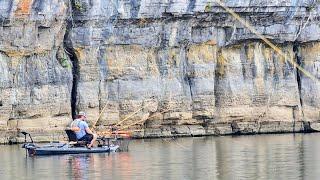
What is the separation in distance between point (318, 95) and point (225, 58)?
218 inches

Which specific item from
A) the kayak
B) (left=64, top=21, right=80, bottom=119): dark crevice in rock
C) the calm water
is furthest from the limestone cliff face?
the kayak

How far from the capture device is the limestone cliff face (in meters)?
61.4

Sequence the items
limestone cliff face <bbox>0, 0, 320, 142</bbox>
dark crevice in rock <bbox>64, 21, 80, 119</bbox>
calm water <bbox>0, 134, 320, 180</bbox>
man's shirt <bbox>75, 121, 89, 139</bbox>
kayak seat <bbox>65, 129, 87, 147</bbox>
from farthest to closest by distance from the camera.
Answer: dark crevice in rock <bbox>64, 21, 80, 119</bbox>
limestone cliff face <bbox>0, 0, 320, 142</bbox>
man's shirt <bbox>75, 121, 89, 139</bbox>
kayak seat <bbox>65, 129, 87, 147</bbox>
calm water <bbox>0, 134, 320, 180</bbox>

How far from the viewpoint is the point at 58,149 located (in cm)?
5081

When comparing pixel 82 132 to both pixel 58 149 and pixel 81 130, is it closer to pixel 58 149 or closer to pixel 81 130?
pixel 81 130

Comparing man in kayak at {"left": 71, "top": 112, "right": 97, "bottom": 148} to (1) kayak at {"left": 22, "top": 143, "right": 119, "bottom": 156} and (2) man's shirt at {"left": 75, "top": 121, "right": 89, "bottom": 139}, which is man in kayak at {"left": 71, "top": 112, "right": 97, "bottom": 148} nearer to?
(2) man's shirt at {"left": 75, "top": 121, "right": 89, "bottom": 139}

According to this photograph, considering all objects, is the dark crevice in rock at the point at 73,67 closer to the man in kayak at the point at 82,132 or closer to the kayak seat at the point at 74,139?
the kayak seat at the point at 74,139

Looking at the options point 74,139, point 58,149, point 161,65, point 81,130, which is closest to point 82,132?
point 81,130

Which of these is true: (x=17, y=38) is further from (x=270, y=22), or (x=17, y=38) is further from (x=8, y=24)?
(x=270, y=22)

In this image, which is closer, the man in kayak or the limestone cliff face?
the man in kayak

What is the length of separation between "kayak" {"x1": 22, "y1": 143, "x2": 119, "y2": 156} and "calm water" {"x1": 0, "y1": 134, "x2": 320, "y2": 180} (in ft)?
1.63

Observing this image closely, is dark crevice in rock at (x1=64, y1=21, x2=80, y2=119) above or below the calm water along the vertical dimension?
above

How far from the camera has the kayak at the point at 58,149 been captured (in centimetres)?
5022

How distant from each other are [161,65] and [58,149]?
15.2 m
